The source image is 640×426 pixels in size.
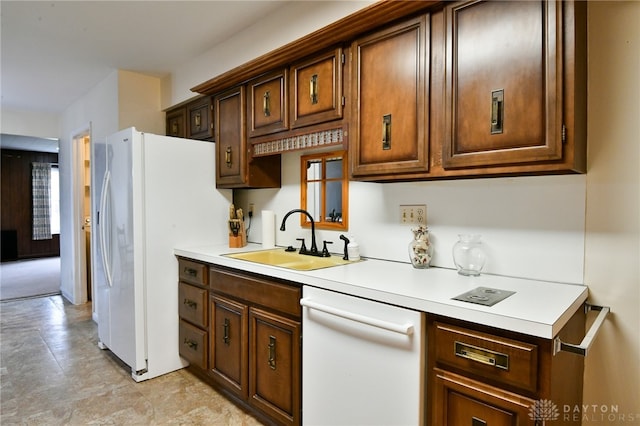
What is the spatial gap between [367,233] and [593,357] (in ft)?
3.91

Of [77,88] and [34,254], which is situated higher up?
[77,88]

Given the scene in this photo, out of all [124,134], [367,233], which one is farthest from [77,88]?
[367,233]

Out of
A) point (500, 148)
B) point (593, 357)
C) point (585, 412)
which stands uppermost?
point (500, 148)

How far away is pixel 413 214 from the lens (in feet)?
6.60

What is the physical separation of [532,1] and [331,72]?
0.97 metres

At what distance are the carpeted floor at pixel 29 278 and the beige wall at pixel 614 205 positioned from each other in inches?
239

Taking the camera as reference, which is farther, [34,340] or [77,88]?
[77,88]

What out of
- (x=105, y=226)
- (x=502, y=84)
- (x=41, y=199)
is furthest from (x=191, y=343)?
(x=41, y=199)

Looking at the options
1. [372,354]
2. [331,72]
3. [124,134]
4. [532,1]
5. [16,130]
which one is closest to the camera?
[532,1]

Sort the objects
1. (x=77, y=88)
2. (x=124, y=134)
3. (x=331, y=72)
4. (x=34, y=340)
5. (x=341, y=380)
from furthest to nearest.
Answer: (x=77, y=88) → (x=34, y=340) → (x=124, y=134) → (x=331, y=72) → (x=341, y=380)

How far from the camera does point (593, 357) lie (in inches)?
58.7

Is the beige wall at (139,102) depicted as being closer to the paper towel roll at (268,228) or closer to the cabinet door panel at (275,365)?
the paper towel roll at (268,228)

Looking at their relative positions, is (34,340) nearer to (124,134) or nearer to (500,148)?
(124,134)

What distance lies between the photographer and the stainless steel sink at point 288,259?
2234mm
